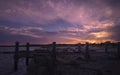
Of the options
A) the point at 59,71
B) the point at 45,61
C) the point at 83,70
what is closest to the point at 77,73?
the point at 83,70

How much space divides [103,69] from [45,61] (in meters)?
4.40

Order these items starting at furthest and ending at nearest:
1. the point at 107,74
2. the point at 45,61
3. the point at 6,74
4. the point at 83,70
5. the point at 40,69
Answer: the point at 6,74, the point at 45,61, the point at 40,69, the point at 83,70, the point at 107,74

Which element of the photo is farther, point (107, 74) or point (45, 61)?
point (45, 61)

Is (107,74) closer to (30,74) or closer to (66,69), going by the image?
(66,69)

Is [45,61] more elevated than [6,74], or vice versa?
[45,61]

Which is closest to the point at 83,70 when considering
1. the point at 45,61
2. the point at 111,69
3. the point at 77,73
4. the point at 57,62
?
the point at 77,73

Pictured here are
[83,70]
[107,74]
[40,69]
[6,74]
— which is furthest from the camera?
[6,74]

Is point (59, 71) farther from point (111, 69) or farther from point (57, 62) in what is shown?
point (111, 69)

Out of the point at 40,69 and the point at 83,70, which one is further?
the point at 40,69

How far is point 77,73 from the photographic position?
26.7 ft

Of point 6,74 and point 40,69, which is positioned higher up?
point 40,69

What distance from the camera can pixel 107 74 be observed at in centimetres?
769

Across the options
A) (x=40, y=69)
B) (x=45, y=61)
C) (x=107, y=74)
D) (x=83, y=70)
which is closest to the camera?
(x=107, y=74)

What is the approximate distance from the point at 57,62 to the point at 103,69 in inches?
130
